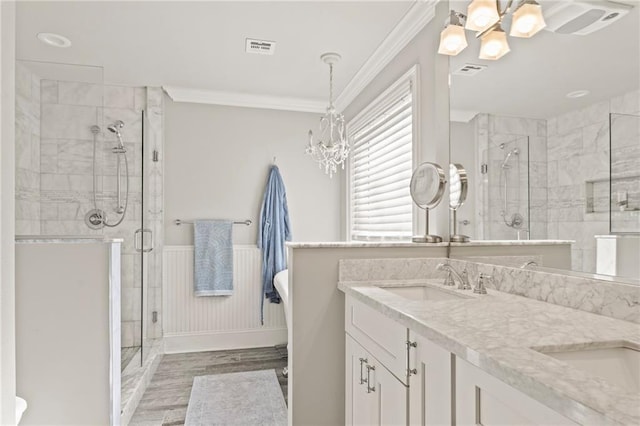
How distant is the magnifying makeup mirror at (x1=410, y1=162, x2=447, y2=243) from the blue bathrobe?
1724 mm

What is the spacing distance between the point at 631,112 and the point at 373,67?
191 centimetres

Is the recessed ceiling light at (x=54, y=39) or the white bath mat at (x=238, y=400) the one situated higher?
Answer: the recessed ceiling light at (x=54, y=39)

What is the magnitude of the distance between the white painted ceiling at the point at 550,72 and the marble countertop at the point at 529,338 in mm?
707

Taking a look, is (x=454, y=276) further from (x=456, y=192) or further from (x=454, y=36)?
(x=454, y=36)

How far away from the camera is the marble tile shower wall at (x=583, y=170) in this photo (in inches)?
43.2

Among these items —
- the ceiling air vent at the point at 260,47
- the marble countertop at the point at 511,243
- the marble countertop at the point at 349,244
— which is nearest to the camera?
the marble countertop at the point at 511,243

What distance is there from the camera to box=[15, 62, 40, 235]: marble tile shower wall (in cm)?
228

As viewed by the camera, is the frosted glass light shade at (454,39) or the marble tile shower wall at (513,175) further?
the frosted glass light shade at (454,39)

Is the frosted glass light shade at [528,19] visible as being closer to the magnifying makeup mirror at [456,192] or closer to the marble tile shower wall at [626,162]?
the marble tile shower wall at [626,162]

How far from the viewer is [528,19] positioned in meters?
1.40

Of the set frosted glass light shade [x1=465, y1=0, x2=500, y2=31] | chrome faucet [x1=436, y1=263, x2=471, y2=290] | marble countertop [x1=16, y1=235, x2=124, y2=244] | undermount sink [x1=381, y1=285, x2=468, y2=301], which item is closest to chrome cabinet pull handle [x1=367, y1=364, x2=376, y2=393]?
undermount sink [x1=381, y1=285, x2=468, y2=301]

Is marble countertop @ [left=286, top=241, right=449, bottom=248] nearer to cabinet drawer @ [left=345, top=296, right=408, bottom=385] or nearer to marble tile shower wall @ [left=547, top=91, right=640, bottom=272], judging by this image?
cabinet drawer @ [left=345, top=296, right=408, bottom=385]

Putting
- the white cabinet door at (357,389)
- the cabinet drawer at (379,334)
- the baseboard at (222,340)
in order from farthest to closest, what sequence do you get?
the baseboard at (222,340), the white cabinet door at (357,389), the cabinet drawer at (379,334)

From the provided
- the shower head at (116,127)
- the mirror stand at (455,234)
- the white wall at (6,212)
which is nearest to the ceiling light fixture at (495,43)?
the mirror stand at (455,234)
